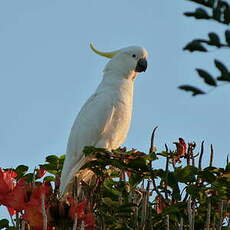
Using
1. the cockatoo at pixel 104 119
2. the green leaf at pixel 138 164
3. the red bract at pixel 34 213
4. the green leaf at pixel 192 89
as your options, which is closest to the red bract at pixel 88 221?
the red bract at pixel 34 213

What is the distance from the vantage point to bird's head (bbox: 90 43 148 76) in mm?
5445

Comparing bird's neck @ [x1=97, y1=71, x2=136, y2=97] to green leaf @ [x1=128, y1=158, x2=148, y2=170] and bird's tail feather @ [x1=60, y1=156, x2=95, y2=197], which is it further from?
green leaf @ [x1=128, y1=158, x2=148, y2=170]

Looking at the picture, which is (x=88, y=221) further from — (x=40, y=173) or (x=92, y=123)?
(x=92, y=123)

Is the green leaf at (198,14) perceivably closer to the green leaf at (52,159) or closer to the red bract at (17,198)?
the red bract at (17,198)

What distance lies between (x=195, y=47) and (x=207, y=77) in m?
0.07

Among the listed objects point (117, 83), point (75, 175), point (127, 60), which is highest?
point (127, 60)

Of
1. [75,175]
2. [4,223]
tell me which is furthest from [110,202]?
[75,175]

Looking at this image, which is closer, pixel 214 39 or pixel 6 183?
pixel 214 39

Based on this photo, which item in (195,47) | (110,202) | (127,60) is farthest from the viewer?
(127,60)

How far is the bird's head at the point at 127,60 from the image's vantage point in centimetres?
545

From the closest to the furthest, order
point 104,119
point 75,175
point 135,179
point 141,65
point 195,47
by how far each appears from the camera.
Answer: point 195,47 < point 135,179 < point 75,175 < point 104,119 < point 141,65

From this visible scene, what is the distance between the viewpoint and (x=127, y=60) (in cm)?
558

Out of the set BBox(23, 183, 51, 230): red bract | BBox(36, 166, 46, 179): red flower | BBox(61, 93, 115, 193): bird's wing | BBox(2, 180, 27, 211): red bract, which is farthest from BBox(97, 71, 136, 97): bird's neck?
BBox(23, 183, 51, 230): red bract

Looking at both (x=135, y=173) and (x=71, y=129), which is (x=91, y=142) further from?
(x=135, y=173)
